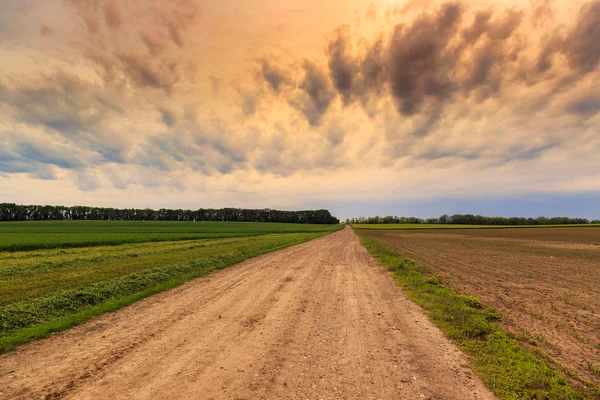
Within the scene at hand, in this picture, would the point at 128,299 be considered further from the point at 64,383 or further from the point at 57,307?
the point at 64,383

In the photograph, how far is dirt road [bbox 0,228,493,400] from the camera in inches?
183

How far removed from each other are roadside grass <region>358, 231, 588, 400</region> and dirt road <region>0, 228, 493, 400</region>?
37 cm

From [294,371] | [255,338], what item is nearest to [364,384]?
[294,371]

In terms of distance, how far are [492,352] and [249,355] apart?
5.54 meters

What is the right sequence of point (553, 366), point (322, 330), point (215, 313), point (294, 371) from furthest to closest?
1. point (215, 313)
2. point (322, 330)
3. point (553, 366)
4. point (294, 371)

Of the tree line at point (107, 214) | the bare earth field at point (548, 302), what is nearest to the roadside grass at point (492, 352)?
the bare earth field at point (548, 302)

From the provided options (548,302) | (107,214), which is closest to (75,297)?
(548,302)

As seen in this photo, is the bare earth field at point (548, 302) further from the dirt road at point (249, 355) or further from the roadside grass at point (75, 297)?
the roadside grass at point (75, 297)

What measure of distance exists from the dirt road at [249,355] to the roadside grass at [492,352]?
366 millimetres

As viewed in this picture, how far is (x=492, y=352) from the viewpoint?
6094mm

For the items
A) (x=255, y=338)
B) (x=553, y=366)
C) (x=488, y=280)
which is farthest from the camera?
(x=488, y=280)

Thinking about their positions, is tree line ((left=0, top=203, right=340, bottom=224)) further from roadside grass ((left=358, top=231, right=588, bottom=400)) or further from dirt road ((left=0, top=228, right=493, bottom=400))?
roadside grass ((left=358, top=231, right=588, bottom=400))

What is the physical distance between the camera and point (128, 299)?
1024 centimetres

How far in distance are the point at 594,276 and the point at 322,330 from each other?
18.2 m
